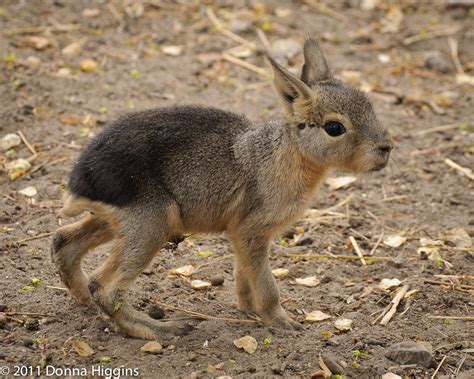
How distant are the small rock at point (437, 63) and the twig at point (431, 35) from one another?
456 millimetres

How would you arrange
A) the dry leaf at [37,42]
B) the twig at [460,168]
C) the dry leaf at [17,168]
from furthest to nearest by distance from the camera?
the dry leaf at [37,42], the twig at [460,168], the dry leaf at [17,168]

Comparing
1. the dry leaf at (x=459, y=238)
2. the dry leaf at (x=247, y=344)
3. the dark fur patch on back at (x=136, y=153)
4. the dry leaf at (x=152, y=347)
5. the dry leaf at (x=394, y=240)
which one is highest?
the dark fur patch on back at (x=136, y=153)

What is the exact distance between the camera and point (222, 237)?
6.22m

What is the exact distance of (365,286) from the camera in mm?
5582

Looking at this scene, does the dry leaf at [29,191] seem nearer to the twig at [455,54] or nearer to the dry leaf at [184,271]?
the dry leaf at [184,271]

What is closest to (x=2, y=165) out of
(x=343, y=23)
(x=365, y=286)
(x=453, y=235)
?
(x=365, y=286)

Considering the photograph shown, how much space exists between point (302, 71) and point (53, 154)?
103 inches

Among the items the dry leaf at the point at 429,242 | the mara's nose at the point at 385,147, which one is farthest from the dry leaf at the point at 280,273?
the mara's nose at the point at 385,147

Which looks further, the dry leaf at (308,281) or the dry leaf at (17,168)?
the dry leaf at (17,168)

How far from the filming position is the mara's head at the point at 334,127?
16.2 ft

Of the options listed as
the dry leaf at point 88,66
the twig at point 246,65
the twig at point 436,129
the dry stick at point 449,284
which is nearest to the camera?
the dry stick at point 449,284

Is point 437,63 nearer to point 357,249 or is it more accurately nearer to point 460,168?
point 460,168

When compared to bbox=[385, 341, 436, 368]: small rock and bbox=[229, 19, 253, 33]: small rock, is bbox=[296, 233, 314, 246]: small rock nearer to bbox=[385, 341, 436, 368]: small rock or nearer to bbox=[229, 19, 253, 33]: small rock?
bbox=[385, 341, 436, 368]: small rock

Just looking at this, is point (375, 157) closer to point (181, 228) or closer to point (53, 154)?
point (181, 228)
